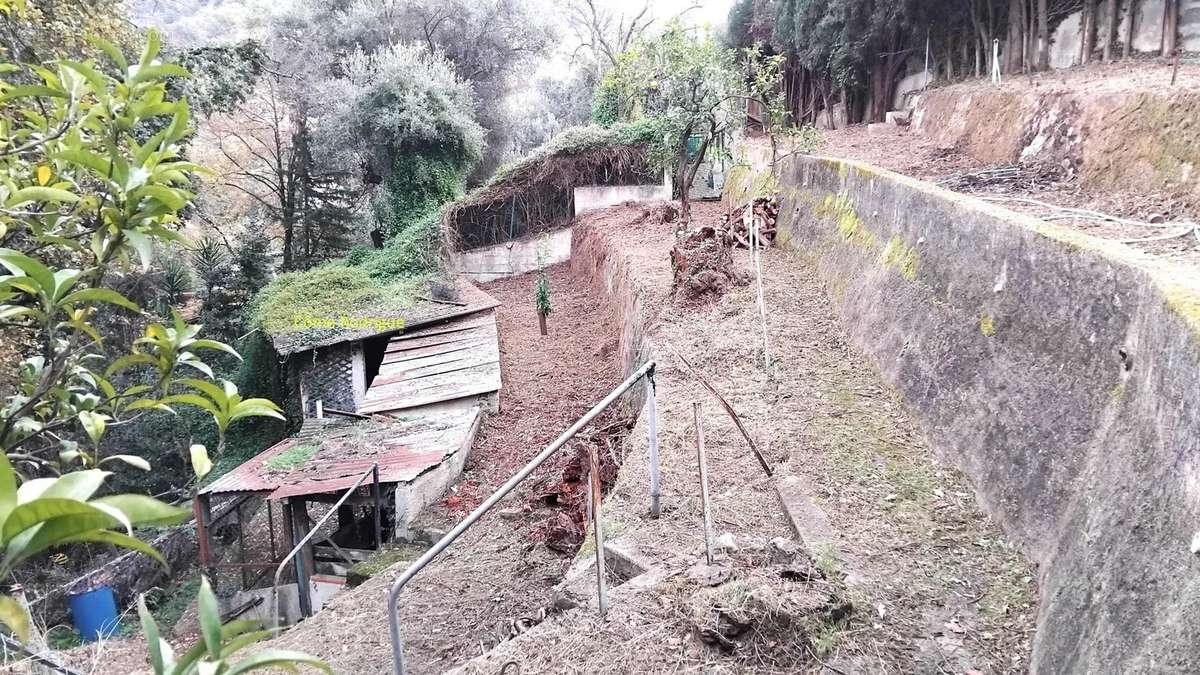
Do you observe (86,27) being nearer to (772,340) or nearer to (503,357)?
(503,357)

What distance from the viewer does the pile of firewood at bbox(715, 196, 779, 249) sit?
11242 mm

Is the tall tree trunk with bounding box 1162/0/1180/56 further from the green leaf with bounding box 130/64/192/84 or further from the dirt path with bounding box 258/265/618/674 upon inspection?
the green leaf with bounding box 130/64/192/84

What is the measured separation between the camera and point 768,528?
4.07 meters

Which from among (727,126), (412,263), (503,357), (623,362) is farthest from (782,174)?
(412,263)

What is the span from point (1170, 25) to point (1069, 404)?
951cm

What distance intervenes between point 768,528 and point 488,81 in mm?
24160

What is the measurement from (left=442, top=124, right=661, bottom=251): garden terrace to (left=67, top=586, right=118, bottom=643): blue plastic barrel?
467 inches

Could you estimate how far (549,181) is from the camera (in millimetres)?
20328

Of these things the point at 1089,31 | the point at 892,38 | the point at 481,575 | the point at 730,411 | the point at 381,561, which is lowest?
the point at 381,561

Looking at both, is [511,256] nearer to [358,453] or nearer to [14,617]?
[358,453]

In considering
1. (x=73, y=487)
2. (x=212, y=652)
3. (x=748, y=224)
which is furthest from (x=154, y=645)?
(x=748, y=224)

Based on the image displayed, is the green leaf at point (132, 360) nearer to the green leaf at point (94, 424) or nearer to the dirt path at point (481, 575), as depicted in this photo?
the green leaf at point (94, 424)

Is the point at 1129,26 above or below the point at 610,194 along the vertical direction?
above

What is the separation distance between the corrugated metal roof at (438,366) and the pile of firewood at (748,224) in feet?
15.2
